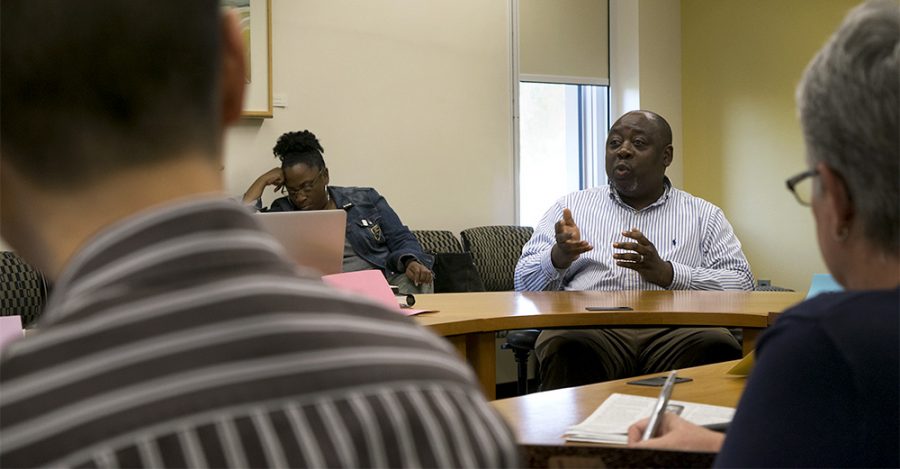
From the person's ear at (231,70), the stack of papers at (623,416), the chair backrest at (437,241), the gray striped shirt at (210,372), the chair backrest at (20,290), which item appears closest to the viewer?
the gray striped shirt at (210,372)

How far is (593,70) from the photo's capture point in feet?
23.5

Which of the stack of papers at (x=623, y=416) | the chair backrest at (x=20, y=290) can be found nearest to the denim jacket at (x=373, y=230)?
the chair backrest at (x=20, y=290)

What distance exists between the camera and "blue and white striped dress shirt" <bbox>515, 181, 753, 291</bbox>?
399cm

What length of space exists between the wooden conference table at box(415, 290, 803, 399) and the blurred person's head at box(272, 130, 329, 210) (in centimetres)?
Answer: 189

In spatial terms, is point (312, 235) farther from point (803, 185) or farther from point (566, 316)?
point (803, 185)

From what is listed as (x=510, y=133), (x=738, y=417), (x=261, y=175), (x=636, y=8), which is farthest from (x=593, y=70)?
(x=738, y=417)

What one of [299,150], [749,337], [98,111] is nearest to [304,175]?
[299,150]

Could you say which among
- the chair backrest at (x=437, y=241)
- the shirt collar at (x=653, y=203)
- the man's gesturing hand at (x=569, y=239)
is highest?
the shirt collar at (x=653, y=203)

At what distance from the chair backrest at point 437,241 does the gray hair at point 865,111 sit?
481 cm

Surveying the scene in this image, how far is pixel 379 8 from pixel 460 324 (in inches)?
142

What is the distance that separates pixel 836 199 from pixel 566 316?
6.79ft

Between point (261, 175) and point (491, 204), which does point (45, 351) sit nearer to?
point (261, 175)

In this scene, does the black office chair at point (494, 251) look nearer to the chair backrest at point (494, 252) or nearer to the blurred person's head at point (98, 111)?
the chair backrest at point (494, 252)

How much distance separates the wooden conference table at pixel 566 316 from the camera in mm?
2979
